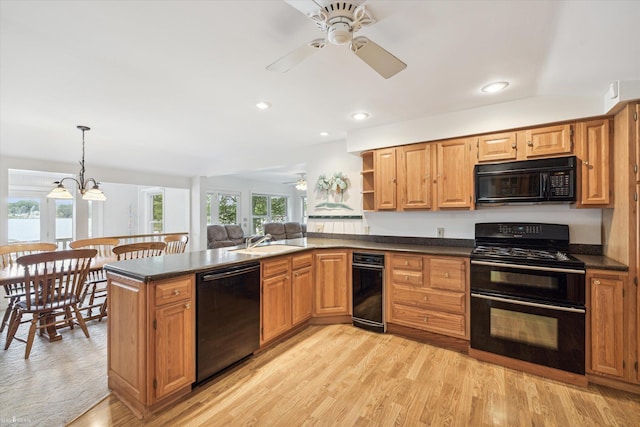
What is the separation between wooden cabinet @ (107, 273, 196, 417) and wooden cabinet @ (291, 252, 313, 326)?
1.17m

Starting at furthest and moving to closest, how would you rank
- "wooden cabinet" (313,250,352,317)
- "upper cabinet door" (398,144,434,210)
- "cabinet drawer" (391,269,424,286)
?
"wooden cabinet" (313,250,352,317) → "upper cabinet door" (398,144,434,210) → "cabinet drawer" (391,269,424,286)

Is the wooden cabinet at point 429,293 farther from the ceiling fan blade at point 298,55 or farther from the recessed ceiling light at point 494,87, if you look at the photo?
the ceiling fan blade at point 298,55

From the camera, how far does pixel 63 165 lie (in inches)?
180

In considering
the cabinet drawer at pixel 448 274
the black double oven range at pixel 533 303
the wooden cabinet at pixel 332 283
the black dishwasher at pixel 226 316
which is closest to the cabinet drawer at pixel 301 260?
the wooden cabinet at pixel 332 283

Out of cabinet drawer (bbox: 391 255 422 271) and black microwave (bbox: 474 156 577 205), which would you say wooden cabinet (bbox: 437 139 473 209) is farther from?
cabinet drawer (bbox: 391 255 422 271)

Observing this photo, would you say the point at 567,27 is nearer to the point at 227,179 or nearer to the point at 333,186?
the point at 333,186

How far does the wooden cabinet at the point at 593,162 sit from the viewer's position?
92.0 inches

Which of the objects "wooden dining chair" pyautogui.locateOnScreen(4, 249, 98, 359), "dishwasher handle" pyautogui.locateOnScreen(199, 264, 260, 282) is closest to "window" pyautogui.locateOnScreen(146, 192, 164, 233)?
"wooden dining chair" pyautogui.locateOnScreen(4, 249, 98, 359)

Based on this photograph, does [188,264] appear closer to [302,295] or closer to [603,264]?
[302,295]

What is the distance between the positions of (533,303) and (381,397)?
4.81ft

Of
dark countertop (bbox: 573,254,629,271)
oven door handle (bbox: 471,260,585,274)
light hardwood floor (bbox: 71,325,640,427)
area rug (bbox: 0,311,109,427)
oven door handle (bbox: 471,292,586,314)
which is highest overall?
dark countertop (bbox: 573,254,629,271)

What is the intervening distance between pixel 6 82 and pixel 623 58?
4.56 m

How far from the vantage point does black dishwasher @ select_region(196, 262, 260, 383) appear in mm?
2057

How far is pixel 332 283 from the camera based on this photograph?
3303mm
